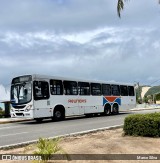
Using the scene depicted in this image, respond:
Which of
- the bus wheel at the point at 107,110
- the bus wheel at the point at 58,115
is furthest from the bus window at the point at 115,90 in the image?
the bus wheel at the point at 58,115

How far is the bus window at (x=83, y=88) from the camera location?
26086mm

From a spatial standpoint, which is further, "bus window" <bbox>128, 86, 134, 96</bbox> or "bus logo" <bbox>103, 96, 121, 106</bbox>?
"bus window" <bbox>128, 86, 134, 96</bbox>

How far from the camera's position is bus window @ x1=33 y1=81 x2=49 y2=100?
888 inches

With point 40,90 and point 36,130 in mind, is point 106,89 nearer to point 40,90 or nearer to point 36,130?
point 40,90

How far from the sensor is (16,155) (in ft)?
31.2

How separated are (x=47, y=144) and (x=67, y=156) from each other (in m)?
0.55

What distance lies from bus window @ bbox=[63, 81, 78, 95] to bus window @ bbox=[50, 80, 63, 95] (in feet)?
1.30

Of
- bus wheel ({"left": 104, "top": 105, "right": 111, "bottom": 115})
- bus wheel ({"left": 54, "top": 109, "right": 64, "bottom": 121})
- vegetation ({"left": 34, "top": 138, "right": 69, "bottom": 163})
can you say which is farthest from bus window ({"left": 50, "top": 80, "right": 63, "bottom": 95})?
vegetation ({"left": 34, "top": 138, "right": 69, "bottom": 163})

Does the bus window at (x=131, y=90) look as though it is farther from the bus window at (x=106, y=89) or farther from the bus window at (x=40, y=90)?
the bus window at (x=40, y=90)

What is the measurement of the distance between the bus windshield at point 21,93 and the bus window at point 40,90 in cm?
36

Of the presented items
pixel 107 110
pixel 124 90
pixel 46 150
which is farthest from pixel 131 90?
pixel 46 150

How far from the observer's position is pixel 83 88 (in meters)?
26.5

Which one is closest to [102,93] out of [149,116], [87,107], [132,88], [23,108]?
[87,107]

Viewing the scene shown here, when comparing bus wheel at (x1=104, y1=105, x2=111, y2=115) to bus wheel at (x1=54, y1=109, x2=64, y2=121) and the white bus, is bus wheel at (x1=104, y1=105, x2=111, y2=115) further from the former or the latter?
bus wheel at (x1=54, y1=109, x2=64, y2=121)
